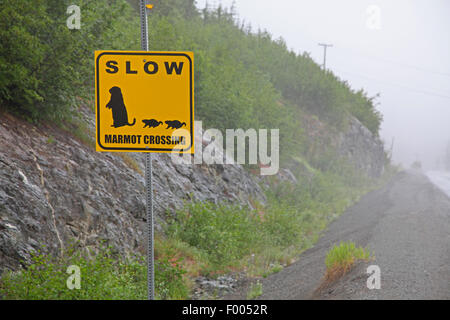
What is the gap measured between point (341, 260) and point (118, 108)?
547 cm

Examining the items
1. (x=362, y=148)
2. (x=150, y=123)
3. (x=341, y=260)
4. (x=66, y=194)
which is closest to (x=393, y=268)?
(x=341, y=260)

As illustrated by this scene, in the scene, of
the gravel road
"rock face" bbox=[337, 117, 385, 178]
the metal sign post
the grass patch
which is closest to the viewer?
the metal sign post

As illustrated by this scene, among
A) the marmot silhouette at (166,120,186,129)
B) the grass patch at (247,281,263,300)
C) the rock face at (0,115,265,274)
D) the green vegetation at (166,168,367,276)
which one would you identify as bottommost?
the grass patch at (247,281,263,300)

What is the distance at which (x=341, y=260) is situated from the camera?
7449 mm

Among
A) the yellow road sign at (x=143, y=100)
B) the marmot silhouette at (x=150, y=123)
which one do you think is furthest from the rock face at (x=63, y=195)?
the marmot silhouette at (x=150, y=123)

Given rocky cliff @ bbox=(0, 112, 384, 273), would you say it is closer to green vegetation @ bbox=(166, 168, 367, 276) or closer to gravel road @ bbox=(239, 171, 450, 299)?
green vegetation @ bbox=(166, 168, 367, 276)

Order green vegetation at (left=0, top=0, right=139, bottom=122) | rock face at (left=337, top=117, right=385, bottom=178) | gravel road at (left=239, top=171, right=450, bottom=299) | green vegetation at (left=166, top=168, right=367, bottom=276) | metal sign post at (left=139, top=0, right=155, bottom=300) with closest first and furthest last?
metal sign post at (left=139, top=0, right=155, bottom=300)
gravel road at (left=239, top=171, right=450, bottom=299)
green vegetation at (left=0, top=0, right=139, bottom=122)
green vegetation at (left=166, top=168, right=367, bottom=276)
rock face at (left=337, top=117, right=385, bottom=178)

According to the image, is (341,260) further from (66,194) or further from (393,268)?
(66,194)

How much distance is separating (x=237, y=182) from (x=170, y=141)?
11.6 metres

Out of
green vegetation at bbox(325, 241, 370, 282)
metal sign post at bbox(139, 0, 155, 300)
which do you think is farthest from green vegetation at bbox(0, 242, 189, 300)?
green vegetation at bbox(325, 241, 370, 282)

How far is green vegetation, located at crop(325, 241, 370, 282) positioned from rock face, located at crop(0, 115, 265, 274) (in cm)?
384

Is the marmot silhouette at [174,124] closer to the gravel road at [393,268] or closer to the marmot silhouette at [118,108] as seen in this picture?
the marmot silhouette at [118,108]

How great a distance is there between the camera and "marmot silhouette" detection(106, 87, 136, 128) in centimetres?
384
